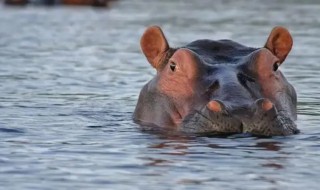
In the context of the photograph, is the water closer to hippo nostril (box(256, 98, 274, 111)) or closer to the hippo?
the hippo

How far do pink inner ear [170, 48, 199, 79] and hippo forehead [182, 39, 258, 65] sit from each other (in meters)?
0.19

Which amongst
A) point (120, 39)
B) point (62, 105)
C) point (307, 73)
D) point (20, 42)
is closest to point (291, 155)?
point (62, 105)

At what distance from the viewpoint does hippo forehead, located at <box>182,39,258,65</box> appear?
31.3 ft

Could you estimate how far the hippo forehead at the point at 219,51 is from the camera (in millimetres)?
9555

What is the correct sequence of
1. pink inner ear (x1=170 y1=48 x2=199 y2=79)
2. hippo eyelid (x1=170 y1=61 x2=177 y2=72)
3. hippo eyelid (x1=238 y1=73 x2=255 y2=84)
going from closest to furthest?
hippo eyelid (x1=238 y1=73 x2=255 y2=84)
pink inner ear (x1=170 y1=48 x2=199 y2=79)
hippo eyelid (x1=170 y1=61 x2=177 y2=72)

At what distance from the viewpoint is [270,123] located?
8531mm

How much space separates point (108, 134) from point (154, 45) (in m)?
1.13

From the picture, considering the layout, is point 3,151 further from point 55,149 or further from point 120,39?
point 120,39

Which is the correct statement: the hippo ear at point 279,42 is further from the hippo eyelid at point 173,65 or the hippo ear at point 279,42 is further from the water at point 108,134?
the hippo eyelid at point 173,65

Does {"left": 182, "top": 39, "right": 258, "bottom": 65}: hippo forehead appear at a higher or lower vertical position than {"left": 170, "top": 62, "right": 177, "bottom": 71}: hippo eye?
higher

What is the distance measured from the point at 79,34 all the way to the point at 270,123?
16116 mm

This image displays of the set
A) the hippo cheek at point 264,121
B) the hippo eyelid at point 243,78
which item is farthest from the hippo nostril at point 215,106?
the hippo eyelid at point 243,78

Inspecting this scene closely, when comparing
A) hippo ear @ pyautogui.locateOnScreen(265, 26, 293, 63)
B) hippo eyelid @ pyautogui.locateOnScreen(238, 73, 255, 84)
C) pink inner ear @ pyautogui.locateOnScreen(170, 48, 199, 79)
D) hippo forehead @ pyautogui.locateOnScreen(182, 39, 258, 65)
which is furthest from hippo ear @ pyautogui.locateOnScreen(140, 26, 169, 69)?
hippo eyelid @ pyautogui.locateOnScreen(238, 73, 255, 84)

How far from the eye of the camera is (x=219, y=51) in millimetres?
9773
